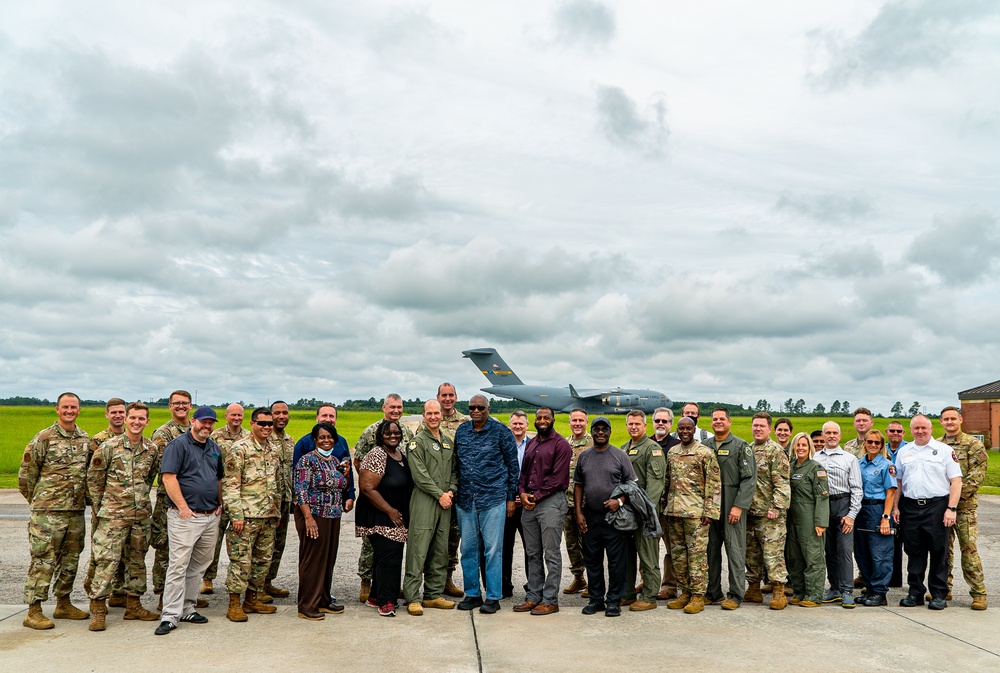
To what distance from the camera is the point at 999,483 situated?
22.3 meters

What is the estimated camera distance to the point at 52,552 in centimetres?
646

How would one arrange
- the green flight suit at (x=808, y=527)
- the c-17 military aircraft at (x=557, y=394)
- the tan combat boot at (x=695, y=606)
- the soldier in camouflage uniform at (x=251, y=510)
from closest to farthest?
1. the soldier in camouflage uniform at (x=251, y=510)
2. the tan combat boot at (x=695, y=606)
3. the green flight suit at (x=808, y=527)
4. the c-17 military aircraft at (x=557, y=394)

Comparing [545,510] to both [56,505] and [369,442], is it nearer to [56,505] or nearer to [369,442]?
[369,442]

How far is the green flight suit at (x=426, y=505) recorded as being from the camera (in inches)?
275

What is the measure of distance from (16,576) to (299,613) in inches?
160

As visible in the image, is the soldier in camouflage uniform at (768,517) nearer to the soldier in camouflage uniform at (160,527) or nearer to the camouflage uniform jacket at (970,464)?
the camouflage uniform jacket at (970,464)

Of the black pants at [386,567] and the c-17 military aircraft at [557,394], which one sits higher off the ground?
the c-17 military aircraft at [557,394]

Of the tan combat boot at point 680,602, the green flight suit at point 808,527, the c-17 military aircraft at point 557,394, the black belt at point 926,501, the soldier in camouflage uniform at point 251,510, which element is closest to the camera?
the soldier in camouflage uniform at point 251,510

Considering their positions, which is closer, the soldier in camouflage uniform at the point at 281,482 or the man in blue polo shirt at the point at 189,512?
the man in blue polo shirt at the point at 189,512

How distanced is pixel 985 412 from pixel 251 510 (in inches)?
1762

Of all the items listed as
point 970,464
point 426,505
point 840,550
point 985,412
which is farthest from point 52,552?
point 985,412

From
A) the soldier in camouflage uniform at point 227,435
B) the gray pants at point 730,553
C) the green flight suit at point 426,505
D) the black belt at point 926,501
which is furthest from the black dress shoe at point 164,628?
the black belt at point 926,501

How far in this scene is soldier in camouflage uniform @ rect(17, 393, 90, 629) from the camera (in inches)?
253

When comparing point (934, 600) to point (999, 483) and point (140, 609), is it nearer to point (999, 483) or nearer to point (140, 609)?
point (140, 609)
